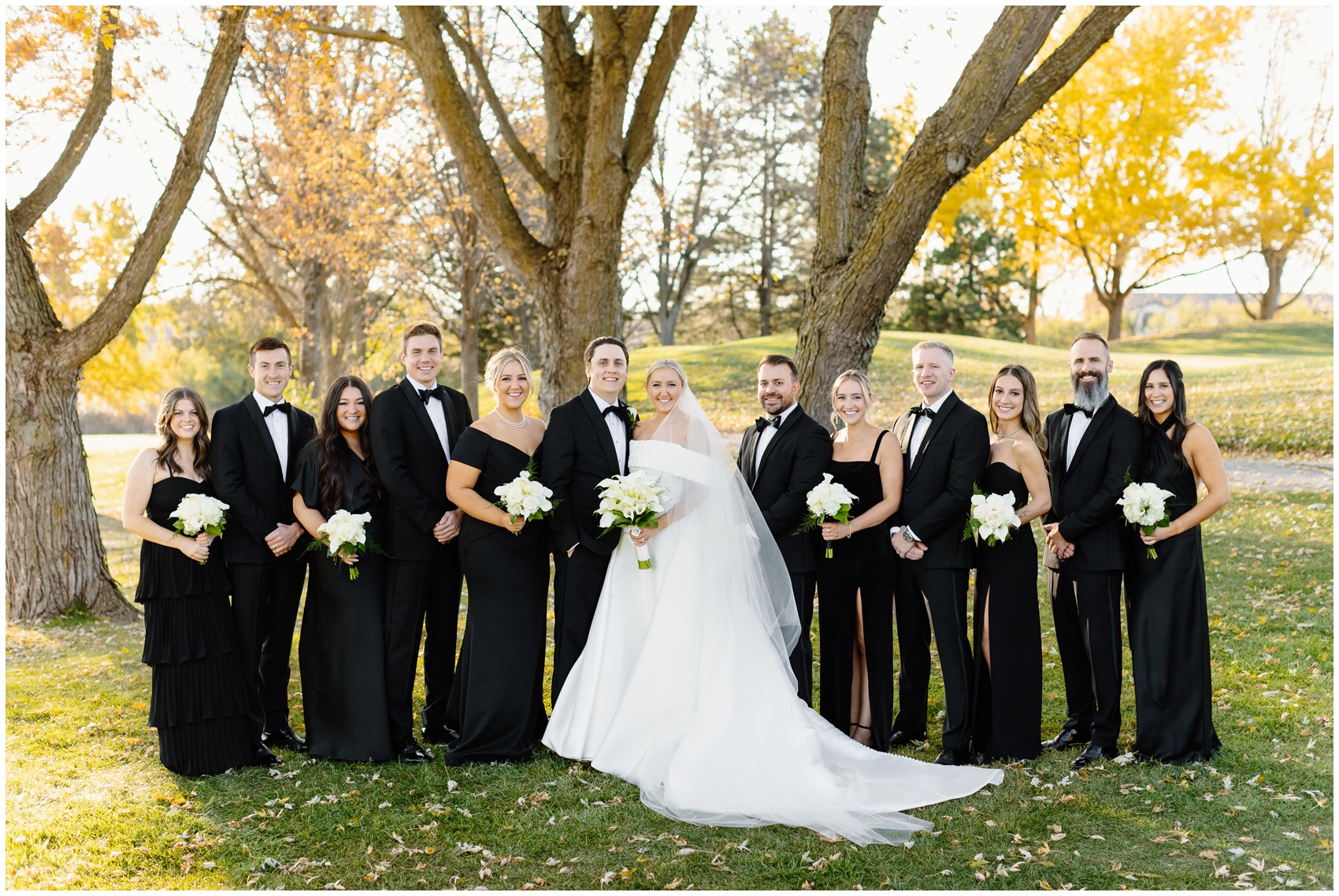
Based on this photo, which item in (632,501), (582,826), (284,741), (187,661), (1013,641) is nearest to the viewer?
(582,826)

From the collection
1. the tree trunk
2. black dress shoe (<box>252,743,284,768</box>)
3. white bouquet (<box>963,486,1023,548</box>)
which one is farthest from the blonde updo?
the tree trunk

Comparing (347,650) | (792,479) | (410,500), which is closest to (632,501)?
(792,479)

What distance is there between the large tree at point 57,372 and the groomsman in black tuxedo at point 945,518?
7.66 m

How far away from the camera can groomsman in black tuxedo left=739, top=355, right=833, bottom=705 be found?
6.29 meters

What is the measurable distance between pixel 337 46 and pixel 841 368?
16.0m

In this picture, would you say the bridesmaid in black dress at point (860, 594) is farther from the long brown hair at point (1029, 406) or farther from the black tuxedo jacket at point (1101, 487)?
the black tuxedo jacket at point (1101, 487)

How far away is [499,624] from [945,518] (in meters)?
2.84

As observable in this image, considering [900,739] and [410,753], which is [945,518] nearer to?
[900,739]

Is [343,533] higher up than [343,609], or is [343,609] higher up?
[343,533]

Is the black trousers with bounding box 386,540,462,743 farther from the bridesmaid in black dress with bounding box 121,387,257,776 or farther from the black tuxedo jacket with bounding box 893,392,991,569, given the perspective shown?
the black tuxedo jacket with bounding box 893,392,991,569

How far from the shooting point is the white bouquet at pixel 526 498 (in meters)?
5.91

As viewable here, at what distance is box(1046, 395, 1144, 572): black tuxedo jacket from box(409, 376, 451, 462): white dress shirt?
12.9ft

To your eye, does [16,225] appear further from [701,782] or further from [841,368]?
[701,782]

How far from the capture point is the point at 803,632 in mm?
6387
